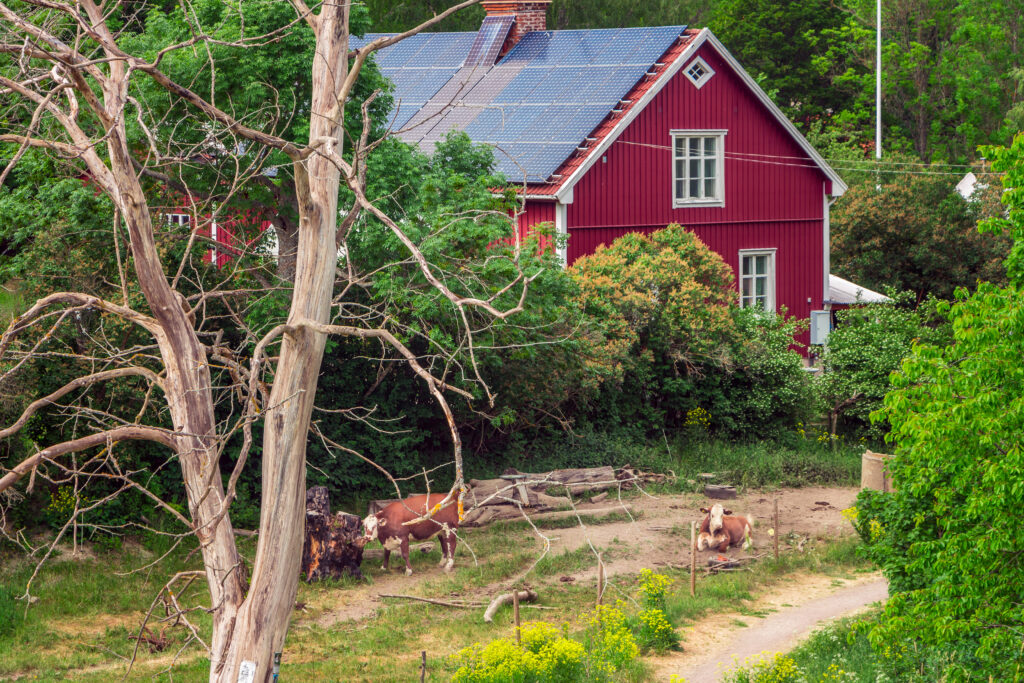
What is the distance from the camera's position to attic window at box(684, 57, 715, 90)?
27.6m

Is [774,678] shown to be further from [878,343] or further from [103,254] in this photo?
[878,343]

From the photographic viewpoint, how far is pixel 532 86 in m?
28.5

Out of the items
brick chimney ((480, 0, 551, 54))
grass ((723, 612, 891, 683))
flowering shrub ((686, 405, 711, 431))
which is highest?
brick chimney ((480, 0, 551, 54))

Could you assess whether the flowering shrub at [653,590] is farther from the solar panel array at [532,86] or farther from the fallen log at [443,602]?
the solar panel array at [532,86]

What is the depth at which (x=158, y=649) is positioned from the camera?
13945 mm

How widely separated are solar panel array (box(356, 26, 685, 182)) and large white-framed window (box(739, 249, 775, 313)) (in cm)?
579

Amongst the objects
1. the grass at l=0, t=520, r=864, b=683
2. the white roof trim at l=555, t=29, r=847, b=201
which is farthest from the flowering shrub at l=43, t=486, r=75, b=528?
the white roof trim at l=555, t=29, r=847, b=201

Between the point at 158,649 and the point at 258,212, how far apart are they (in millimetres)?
8049

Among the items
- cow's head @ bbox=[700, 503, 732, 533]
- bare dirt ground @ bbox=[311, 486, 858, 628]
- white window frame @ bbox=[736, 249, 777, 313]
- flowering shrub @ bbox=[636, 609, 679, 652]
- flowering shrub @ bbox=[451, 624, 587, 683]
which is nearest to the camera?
flowering shrub @ bbox=[451, 624, 587, 683]

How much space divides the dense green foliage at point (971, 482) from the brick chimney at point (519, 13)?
20.9 metres

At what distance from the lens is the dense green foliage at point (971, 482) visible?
10781mm

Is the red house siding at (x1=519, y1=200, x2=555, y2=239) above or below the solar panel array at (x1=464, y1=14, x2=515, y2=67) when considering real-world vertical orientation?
below

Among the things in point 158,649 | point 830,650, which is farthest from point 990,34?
point 158,649

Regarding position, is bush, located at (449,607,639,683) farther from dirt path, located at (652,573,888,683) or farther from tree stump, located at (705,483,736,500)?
tree stump, located at (705,483,736,500)
